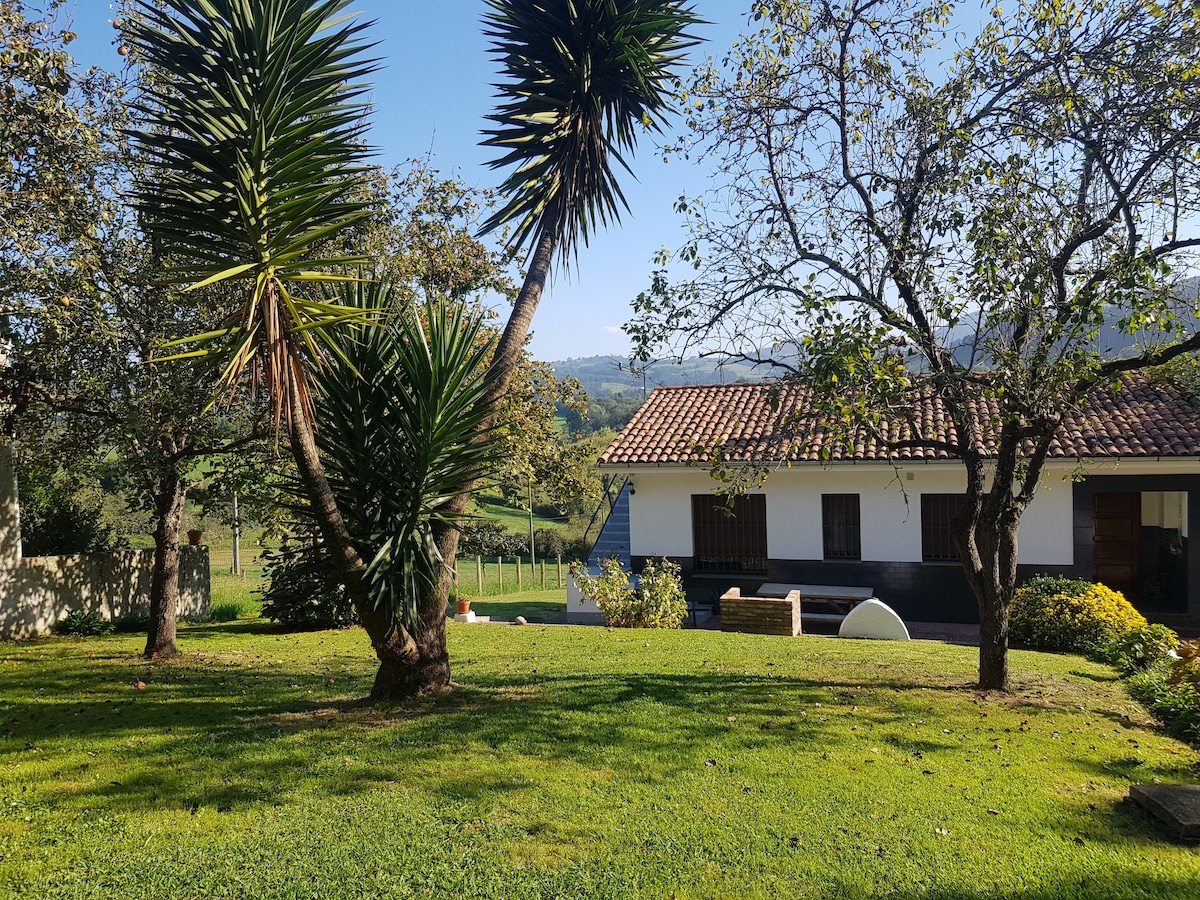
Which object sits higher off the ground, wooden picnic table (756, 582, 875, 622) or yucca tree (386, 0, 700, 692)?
yucca tree (386, 0, 700, 692)

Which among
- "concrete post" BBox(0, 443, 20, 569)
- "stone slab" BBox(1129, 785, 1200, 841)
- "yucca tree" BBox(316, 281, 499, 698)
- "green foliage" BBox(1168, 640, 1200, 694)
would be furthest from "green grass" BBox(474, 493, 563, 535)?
"stone slab" BBox(1129, 785, 1200, 841)

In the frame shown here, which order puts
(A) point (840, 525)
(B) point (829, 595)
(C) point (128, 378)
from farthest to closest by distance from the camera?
(A) point (840, 525) < (B) point (829, 595) < (C) point (128, 378)

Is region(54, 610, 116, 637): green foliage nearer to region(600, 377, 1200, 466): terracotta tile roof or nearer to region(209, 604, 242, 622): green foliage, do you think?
region(209, 604, 242, 622): green foliage

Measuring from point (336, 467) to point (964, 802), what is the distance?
204 inches

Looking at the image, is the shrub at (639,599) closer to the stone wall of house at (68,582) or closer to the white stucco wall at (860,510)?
the white stucco wall at (860,510)

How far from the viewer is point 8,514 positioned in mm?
11094

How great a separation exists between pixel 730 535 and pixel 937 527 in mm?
3945

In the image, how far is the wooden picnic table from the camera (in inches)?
565

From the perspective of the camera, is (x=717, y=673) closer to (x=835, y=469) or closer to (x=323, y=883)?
(x=323, y=883)

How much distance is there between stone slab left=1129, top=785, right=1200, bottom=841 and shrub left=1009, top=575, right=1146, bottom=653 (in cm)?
612

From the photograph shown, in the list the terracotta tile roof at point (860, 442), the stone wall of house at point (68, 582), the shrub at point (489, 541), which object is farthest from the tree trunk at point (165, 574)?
the terracotta tile roof at point (860, 442)

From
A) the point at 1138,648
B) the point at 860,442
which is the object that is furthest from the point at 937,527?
the point at 1138,648

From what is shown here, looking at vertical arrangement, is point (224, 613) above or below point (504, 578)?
above

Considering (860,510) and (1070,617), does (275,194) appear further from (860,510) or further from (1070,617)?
(860,510)
